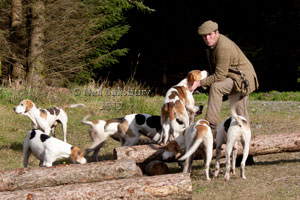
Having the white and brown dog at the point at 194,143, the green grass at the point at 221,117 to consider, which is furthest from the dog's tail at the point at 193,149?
the green grass at the point at 221,117

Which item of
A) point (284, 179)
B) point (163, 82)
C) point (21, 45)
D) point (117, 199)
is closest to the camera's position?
point (117, 199)

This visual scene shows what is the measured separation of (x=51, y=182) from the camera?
579 cm

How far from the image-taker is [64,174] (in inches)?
231

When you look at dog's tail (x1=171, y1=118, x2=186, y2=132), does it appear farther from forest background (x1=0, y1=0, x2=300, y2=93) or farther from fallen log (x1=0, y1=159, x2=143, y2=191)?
forest background (x1=0, y1=0, x2=300, y2=93)

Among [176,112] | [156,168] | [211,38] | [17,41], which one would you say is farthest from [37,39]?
[156,168]

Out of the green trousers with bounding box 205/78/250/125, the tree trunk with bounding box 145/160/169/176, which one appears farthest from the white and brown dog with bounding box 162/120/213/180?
the green trousers with bounding box 205/78/250/125

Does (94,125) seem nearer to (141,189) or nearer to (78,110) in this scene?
(141,189)

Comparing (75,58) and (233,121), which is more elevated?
(75,58)

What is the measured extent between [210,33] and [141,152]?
7.16 feet

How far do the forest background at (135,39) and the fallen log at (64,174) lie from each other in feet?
26.8

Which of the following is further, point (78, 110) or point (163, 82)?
point (163, 82)

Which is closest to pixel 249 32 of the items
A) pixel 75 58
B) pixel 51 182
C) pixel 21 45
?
pixel 75 58

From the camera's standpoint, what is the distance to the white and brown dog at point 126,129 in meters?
7.86

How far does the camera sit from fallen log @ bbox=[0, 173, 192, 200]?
5016 mm
